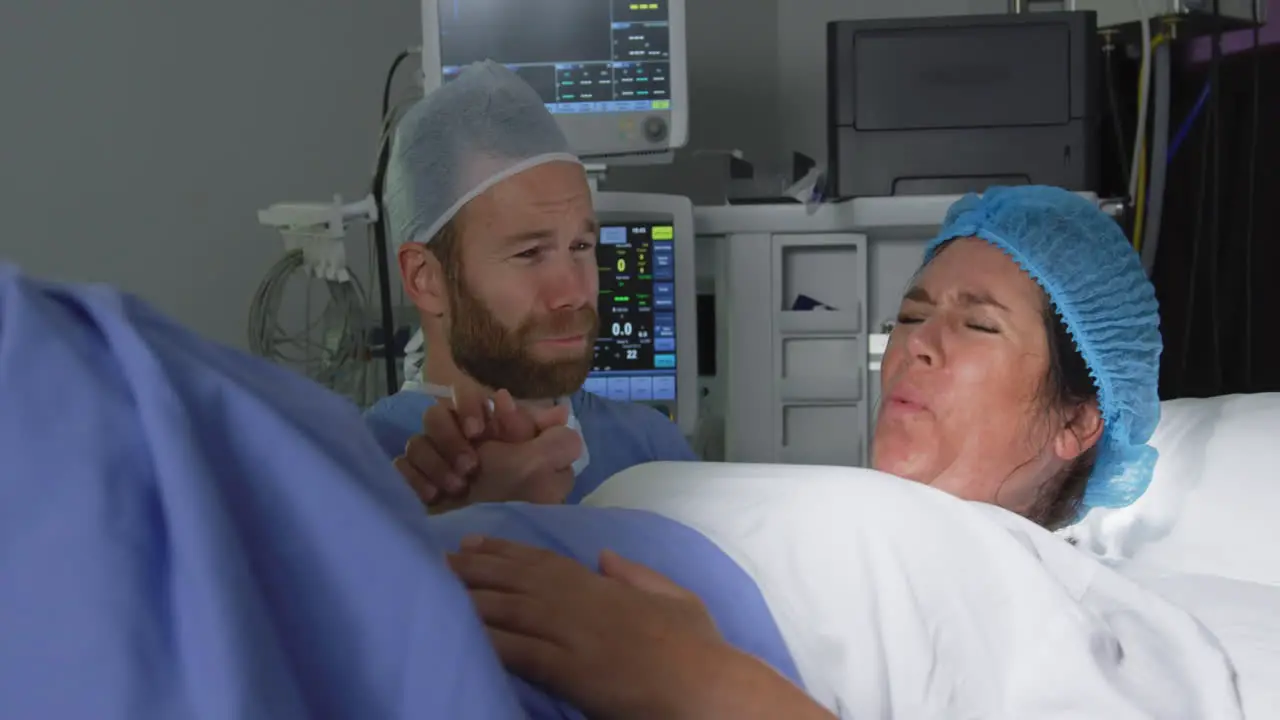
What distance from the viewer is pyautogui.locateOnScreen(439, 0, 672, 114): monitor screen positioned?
2.05 metres

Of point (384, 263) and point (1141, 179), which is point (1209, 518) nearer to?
point (1141, 179)

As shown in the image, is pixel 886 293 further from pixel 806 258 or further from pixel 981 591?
pixel 981 591

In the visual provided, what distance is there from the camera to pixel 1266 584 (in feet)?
4.16

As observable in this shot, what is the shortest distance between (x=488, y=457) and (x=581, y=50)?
1088mm

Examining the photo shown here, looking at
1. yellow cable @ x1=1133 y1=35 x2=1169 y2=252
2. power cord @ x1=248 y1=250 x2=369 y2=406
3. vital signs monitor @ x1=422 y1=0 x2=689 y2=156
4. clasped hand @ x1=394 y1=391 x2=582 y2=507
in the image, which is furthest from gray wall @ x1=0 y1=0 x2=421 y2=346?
yellow cable @ x1=1133 y1=35 x2=1169 y2=252

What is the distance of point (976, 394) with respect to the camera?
3.87 feet

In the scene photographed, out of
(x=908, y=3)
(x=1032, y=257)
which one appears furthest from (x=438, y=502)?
(x=908, y=3)

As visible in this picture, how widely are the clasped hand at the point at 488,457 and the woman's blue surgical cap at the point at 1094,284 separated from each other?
0.49 meters

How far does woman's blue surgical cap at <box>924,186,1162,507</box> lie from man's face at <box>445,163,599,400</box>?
0.55 metres

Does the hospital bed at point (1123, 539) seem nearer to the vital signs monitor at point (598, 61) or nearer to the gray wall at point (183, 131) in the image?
the vital signs monitor at point (598, 61)

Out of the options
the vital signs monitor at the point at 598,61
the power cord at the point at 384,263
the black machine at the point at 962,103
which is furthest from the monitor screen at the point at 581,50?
the black machine at the point at 962,103

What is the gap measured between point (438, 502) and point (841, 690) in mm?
518

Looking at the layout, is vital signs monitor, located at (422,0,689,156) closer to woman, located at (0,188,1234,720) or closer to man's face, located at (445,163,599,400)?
man's face, located at (445,163,599,400)

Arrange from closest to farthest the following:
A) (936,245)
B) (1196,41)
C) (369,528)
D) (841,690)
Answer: (369,528) < (841,690) < (936,245) < (1196,41)
